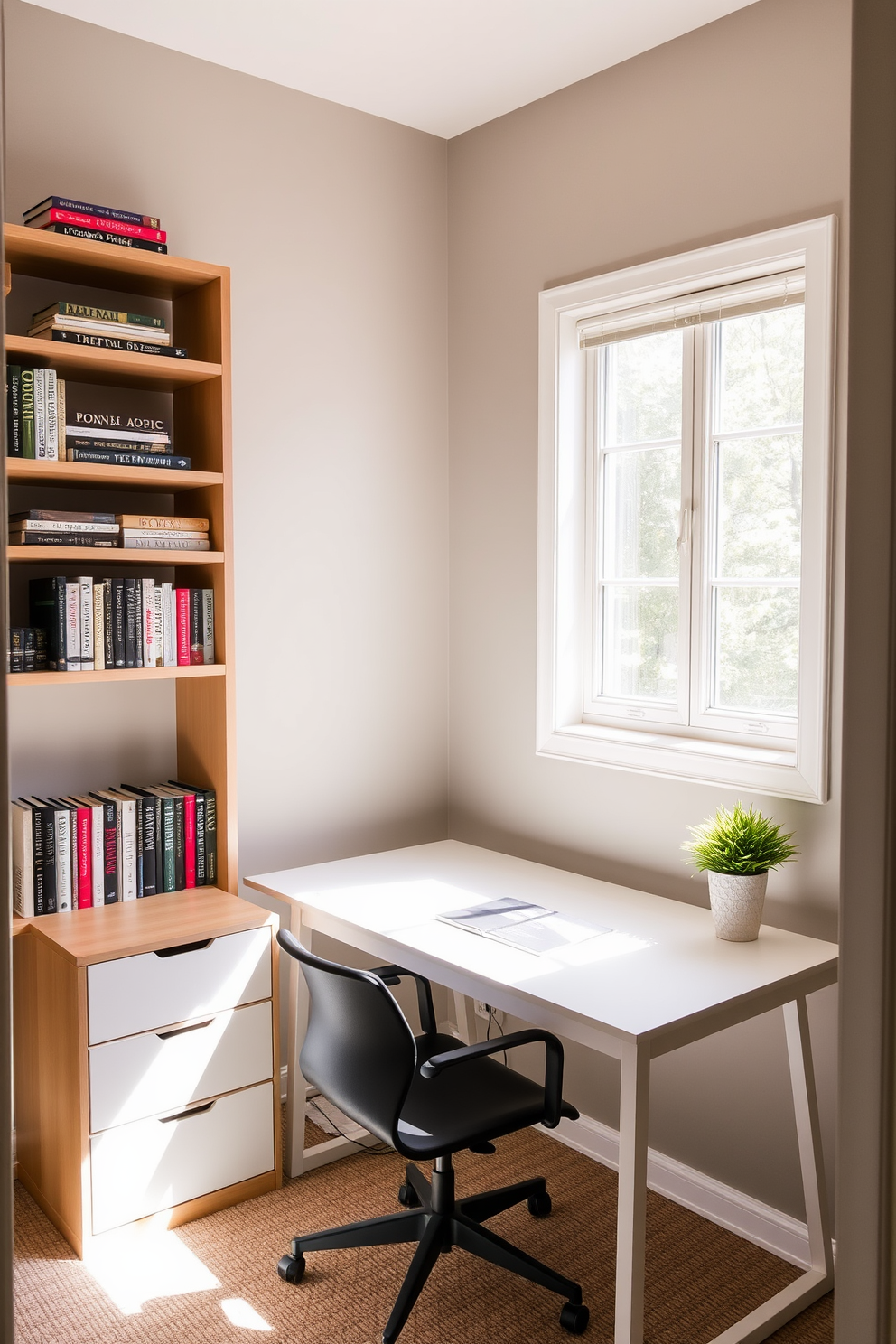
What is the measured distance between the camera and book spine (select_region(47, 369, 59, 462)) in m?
2.31

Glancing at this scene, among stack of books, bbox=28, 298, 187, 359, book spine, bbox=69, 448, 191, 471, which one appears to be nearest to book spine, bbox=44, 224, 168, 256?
stack of books, bbox=28, 298, 187, 359

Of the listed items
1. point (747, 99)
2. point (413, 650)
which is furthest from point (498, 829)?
point (747, 99)

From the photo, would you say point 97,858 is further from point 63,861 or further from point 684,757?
point 684,757

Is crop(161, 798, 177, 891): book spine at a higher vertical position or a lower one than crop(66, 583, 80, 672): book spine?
lower

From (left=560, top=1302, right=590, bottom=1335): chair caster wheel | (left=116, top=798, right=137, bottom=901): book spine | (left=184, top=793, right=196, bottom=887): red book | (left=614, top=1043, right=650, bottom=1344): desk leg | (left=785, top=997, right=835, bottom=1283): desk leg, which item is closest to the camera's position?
(left=614, top=1043, right=650, bottom=1344): desk leg

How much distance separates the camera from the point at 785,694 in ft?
8.14

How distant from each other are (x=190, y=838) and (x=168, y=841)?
0.06 m

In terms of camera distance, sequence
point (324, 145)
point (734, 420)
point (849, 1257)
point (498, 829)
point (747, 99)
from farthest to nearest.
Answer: point (498, 829) < point (324, 145) < point (734, 420) < point (747, 99) < point (849, 1257)

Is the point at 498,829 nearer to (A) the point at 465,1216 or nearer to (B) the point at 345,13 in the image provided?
(A) the point at 465,1216

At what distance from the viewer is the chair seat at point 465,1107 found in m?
1.97

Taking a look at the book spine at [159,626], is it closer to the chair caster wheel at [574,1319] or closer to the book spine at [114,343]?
the book spine at [114,343]

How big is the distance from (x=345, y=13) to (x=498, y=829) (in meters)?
2.18

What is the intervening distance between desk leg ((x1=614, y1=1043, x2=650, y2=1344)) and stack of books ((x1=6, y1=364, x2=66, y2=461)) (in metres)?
1.73

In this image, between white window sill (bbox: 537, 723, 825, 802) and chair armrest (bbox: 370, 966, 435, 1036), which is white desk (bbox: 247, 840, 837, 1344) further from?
white window sill (bbox: 537, 723, 825, 802)
